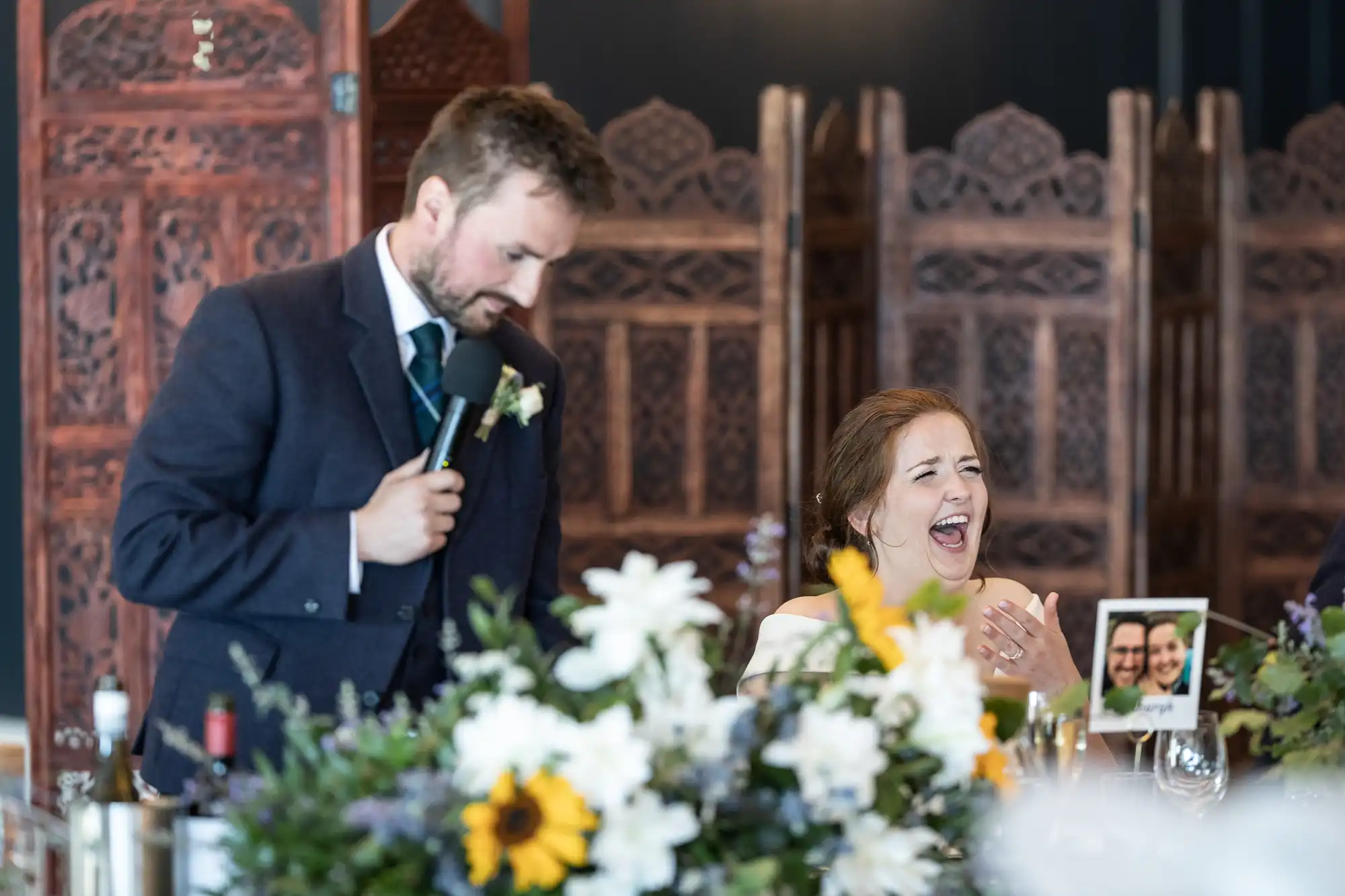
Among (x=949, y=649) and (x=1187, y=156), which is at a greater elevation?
(x=1187, y=156)

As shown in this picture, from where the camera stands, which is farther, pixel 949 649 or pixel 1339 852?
pixel 949 649

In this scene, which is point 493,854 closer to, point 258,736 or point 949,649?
point 949,649

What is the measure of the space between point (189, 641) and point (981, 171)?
334cm

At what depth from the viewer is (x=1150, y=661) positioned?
82.3 inches

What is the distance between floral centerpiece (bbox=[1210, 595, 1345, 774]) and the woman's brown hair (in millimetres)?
974

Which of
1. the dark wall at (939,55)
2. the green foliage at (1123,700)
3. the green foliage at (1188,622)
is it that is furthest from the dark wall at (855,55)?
the green foliage at (1123,700)

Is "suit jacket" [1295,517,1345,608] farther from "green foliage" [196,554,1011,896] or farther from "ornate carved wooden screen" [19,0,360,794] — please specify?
"ornate carved wooden screen" [19,0,360,794]

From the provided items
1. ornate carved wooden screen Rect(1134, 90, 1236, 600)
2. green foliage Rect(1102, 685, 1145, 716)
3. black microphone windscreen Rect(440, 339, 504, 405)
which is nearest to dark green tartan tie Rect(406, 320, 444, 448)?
black microphone windscreen Rect(440, 339, 504, 405)

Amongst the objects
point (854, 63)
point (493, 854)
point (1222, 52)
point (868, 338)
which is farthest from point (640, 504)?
point (493, 854)

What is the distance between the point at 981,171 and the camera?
507cm

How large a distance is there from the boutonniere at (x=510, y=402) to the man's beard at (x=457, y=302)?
64 mm

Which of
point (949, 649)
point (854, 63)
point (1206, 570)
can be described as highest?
point (854, 63)

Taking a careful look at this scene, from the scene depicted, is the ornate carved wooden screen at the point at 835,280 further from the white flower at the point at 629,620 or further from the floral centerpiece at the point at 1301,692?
the white flower at the point at 629,620

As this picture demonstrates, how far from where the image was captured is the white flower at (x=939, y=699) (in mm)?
1224
